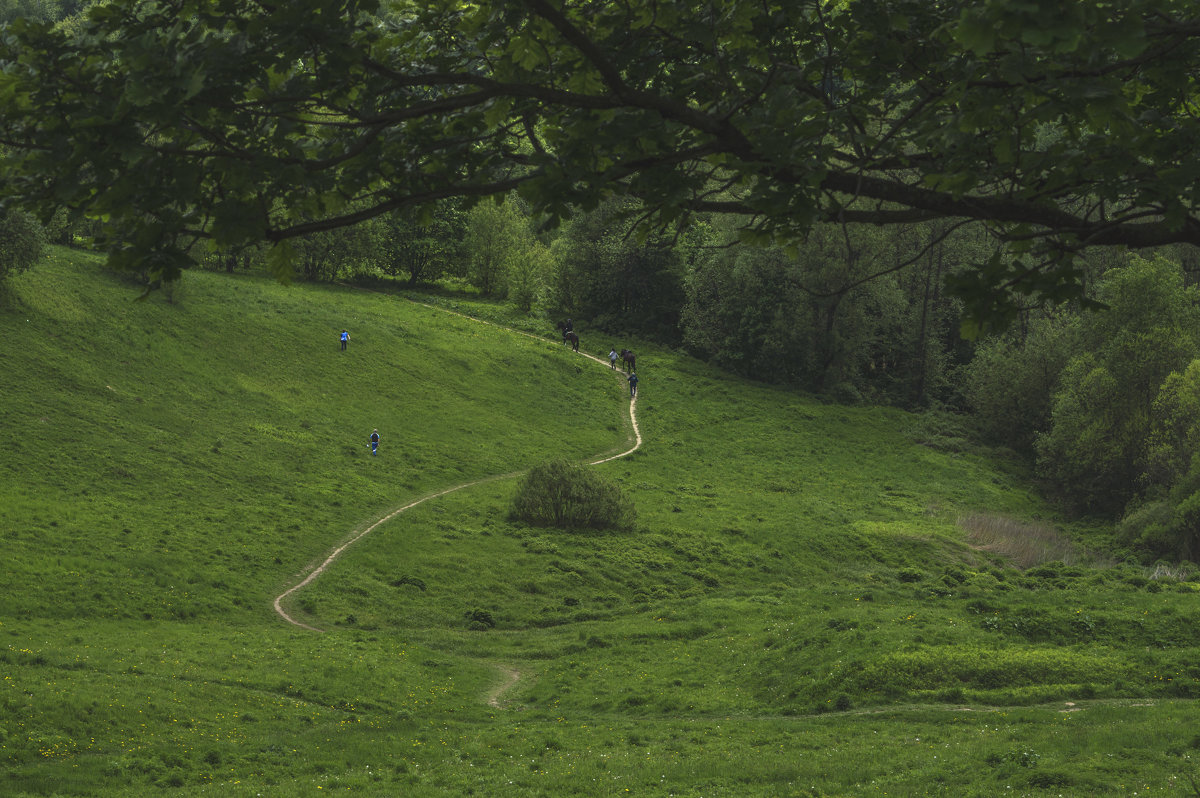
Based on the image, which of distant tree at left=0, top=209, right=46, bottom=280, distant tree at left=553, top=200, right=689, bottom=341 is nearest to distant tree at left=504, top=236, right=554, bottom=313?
distant tree at left=553, top=200, right=689, bottom=341

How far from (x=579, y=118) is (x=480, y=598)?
2838cm

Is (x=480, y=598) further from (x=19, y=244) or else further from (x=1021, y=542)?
(x=19, y=244)

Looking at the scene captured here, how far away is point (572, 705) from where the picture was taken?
75.7 feet

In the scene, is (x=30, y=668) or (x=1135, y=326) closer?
(x=30, y=668)

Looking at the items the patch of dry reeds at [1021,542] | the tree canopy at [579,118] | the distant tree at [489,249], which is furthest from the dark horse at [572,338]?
the tree canopy at [579,118]

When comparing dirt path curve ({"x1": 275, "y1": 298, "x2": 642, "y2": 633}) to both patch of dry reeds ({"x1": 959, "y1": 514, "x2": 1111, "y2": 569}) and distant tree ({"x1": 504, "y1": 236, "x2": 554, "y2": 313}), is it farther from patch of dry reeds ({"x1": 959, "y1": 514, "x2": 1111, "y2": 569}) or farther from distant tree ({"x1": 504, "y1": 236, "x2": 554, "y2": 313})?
distant tree ({"x1": 504, "y1": 236, "x2": 554, "y2": 313})

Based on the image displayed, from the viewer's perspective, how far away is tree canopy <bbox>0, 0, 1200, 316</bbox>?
5.75 metres

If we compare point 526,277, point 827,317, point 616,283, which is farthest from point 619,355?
point 827,317

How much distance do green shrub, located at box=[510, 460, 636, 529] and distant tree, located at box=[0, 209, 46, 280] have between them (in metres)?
24.8

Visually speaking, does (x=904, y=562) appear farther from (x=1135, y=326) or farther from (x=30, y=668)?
(x=30, y=668)

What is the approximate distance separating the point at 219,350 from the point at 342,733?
37.7 m

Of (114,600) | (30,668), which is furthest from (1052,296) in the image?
(114,600)

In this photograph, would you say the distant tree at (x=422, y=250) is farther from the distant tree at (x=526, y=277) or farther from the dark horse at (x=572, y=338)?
the dark horse at (x=572, y=338)

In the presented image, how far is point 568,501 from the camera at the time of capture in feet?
135
